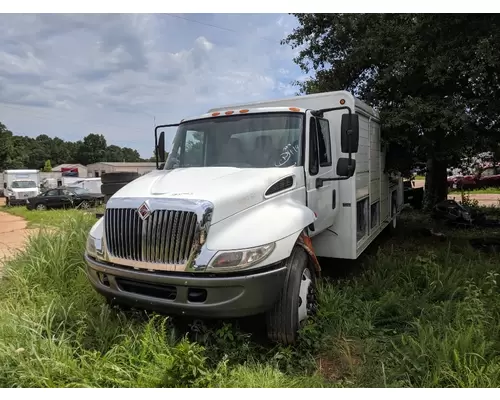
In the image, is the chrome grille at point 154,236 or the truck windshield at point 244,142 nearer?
the chrome grille at point 154,236

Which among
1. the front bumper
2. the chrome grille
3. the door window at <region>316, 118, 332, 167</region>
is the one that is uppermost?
the door window at <region>316, 118, 332, 167</region>

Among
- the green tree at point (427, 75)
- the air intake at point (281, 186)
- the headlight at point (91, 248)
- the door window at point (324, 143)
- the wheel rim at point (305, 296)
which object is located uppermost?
the green tree at point (427, 75)

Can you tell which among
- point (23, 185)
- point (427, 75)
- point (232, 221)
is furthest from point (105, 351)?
point (23, 185)

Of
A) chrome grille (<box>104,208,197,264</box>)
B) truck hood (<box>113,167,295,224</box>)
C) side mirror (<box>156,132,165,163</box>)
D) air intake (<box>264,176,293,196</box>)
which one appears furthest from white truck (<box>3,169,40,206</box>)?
air intake (<box>264,176,293,196</box>)

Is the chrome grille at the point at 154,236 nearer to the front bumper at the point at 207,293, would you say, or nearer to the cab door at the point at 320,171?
the front bumper at the point at 207,293

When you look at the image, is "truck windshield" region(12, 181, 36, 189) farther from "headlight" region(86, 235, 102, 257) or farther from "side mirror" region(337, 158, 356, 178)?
"side mirror" region(337, 158, 356, 178)

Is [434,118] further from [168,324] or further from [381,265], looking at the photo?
[168,324]

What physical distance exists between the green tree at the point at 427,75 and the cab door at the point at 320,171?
2.65m

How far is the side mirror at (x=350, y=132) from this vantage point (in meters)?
4.05

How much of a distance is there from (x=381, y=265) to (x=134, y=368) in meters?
3.74

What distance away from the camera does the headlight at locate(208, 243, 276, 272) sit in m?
3.09

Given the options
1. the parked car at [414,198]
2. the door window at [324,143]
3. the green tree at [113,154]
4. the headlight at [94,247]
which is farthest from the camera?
the green tree at [113,154]

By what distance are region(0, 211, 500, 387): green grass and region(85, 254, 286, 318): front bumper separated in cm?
25

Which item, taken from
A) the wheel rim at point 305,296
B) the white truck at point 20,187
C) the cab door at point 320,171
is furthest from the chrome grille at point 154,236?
the white truck at point 20,187
